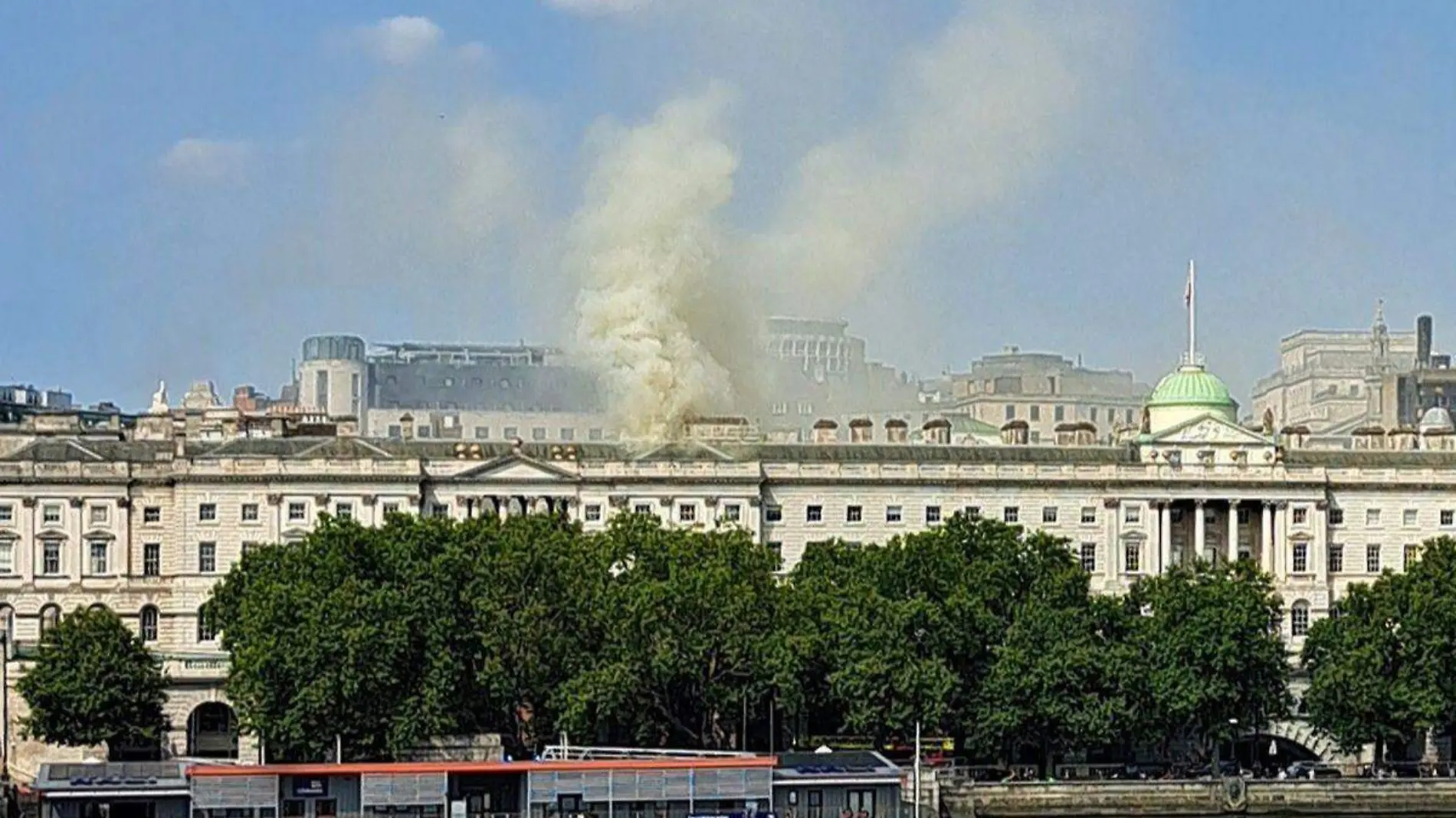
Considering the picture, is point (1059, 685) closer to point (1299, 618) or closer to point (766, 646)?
point (766, 646)

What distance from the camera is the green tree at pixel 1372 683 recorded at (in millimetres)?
112188

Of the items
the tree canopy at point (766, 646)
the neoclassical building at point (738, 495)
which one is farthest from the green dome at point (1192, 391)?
the tree canopy at point (766, 646)

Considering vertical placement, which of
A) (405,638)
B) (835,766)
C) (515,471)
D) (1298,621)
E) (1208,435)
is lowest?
(835,766)

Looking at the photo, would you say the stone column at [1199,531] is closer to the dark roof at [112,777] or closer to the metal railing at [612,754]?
the metal railing at [612,754]

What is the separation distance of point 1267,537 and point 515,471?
3143cm

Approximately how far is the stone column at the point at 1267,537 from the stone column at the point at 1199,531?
92.1 inches

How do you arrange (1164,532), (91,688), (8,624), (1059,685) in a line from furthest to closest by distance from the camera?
(1164,532), (8,624), (91,688), (1059,685)

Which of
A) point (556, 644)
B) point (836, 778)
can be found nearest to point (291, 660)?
point (556, 644)

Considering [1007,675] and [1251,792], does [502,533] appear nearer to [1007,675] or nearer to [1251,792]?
[1007,675]

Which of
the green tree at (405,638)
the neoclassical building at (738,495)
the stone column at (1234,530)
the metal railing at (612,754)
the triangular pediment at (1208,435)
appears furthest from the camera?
the triangular pediment at (1208,435)

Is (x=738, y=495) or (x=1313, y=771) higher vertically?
(x=738, y=495)

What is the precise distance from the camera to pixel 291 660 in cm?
10444

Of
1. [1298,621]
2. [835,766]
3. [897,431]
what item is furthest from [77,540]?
[1298,621]

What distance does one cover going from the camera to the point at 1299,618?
134250 millimetres
